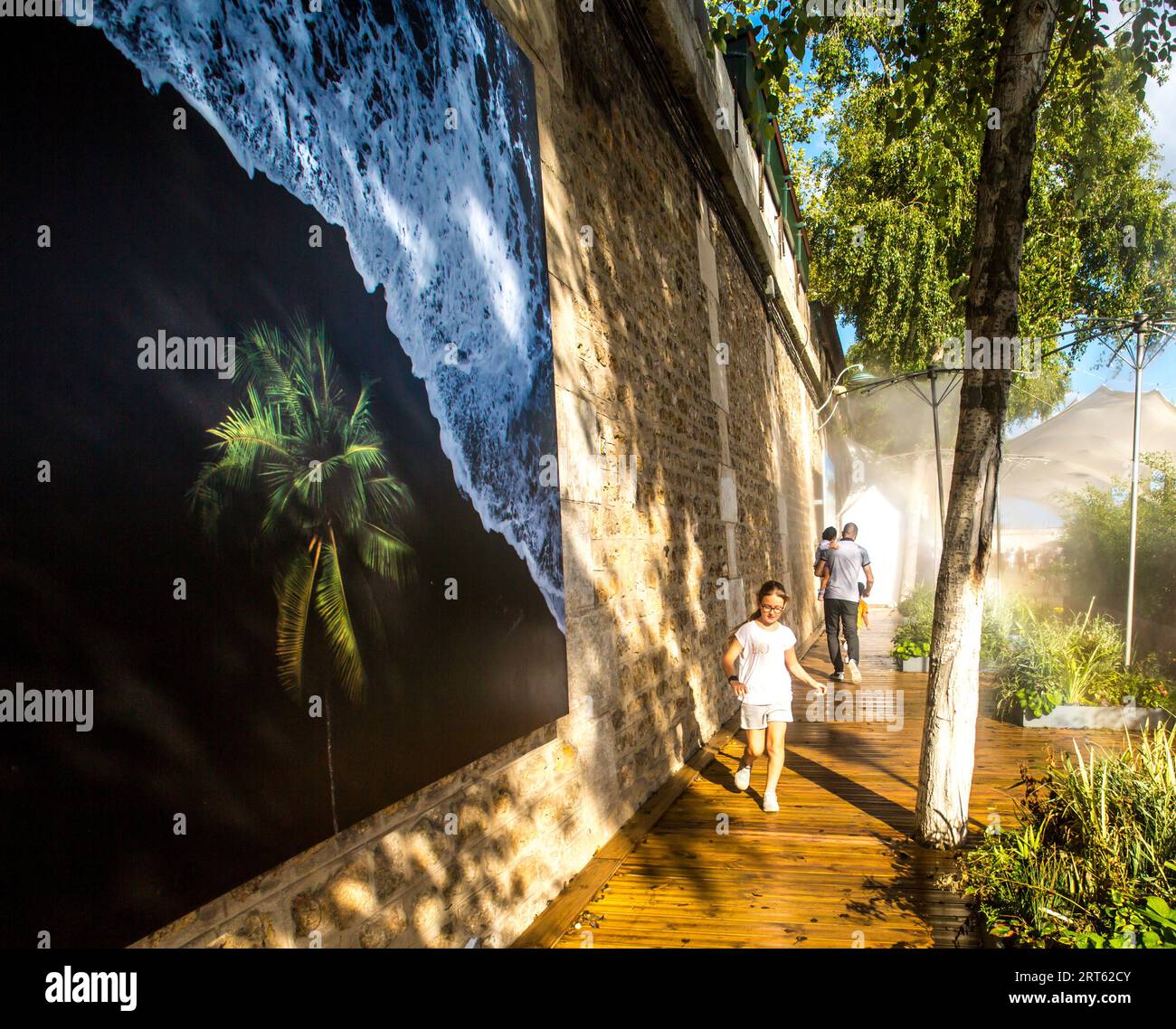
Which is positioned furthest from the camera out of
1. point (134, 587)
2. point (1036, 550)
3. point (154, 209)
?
point (1036, 550)

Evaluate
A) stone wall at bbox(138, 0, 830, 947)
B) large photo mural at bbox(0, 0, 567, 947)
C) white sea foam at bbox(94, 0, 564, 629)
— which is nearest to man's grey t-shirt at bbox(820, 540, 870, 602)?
stone wall at bbox(138, 0, 830, 947)

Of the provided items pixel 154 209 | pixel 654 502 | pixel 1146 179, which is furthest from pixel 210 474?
pixel 1146 179

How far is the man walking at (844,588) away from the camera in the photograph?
10414mm

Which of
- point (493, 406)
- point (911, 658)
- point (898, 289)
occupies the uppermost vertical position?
point (898, 289)

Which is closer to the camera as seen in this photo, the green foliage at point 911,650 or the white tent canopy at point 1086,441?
the green foliage at point 911,650

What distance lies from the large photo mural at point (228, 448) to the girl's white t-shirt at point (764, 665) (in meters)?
2.80

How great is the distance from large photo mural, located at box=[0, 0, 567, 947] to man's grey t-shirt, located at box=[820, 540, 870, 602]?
762cm

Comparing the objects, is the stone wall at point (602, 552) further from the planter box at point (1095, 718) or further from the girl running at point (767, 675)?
the planter box at point (1095, 718)

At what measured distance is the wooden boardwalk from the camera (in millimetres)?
3869

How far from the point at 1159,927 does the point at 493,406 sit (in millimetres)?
2958

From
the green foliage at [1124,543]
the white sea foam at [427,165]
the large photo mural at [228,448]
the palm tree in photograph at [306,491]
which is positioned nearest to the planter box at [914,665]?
the green foliage at [1124,543]

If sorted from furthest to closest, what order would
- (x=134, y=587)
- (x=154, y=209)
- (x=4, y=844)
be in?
A: (x=154, y=209) → (x=134, y=587) → (x=4, y=844)
